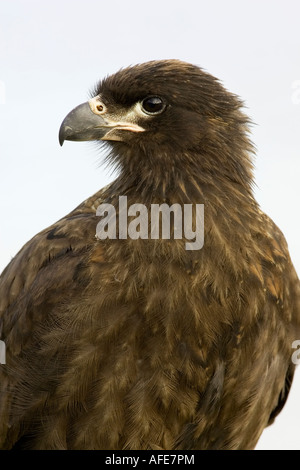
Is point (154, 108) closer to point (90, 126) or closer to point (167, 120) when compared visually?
point (167, 120)

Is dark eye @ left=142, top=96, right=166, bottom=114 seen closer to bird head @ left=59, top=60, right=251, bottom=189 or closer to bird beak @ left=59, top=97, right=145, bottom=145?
bird head @ left=59, top=60, right=251, bottom=189

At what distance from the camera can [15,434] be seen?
471 centimetres

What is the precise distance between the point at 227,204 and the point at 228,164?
0.83ft

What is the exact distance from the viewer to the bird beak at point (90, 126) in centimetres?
489

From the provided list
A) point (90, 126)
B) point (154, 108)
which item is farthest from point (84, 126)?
point (154, 108)

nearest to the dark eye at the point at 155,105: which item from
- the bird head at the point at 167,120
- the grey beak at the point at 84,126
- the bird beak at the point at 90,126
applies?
the bird head at the point at 167,120

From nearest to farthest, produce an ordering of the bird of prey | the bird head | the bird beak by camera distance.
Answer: the bird of prey, the bird head, the bird beak

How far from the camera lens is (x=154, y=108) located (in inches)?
188

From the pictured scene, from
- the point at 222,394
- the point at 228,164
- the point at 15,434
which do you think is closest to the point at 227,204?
the point at 228,164

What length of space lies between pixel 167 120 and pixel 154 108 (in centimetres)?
11

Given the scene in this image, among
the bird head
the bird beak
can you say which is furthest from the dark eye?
the bird beak

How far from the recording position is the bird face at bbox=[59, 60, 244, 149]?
187 inches

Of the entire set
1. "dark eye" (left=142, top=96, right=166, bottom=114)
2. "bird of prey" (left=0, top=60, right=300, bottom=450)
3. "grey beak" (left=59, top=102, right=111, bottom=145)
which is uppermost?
"dark eye" (left=142, top=96, right=166, bottom=114)
